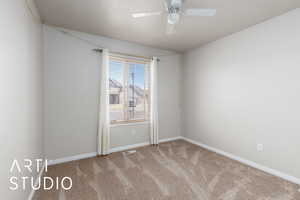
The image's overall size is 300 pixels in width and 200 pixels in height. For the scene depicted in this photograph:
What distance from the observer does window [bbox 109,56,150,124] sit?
3234mm

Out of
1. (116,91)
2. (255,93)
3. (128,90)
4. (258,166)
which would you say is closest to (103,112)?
(116,91)

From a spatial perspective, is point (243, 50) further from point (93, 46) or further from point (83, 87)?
point (83, 87)

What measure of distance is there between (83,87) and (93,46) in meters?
0.91

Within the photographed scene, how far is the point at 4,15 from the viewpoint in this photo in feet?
3.35

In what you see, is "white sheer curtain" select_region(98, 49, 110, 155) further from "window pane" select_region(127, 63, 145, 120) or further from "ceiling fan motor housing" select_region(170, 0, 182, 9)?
"ceiling fan motor housing" select_region(170, 0, 182, 9)

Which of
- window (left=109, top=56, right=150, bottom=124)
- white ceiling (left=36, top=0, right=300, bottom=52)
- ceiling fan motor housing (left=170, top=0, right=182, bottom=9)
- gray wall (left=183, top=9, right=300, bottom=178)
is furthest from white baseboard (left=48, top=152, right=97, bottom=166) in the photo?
ceiling fan motor housing (left=170, top=0, right=182, bottom=9)

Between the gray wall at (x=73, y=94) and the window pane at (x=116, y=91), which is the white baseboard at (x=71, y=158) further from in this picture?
the window pane at (x=116, y=91)

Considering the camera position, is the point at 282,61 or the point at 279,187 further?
the point at 282,61

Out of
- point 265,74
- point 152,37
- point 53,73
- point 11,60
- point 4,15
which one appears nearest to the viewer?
point 4,15

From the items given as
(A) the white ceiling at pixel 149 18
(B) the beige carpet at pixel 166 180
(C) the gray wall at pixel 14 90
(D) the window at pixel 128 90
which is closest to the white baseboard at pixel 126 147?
(B) the beige carpet at pixel 166 180

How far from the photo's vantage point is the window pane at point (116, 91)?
10.5 ft

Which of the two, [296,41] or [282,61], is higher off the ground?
[296,41]

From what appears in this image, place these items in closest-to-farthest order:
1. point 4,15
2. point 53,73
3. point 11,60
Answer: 1. point 4,15
2. point 11,60
3. point 53,73

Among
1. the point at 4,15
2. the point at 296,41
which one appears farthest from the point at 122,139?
the point at 296,41
